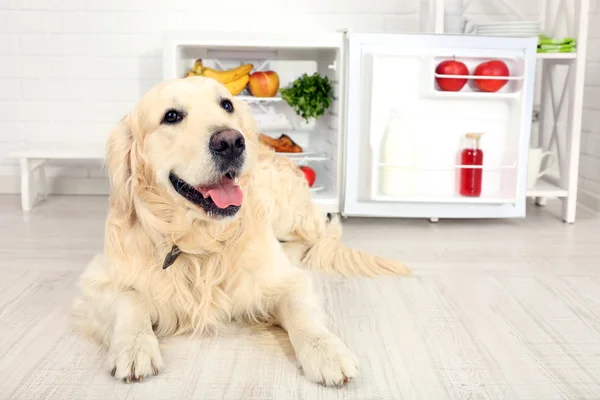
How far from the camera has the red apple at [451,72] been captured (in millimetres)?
2654

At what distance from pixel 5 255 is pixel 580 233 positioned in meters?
2.27

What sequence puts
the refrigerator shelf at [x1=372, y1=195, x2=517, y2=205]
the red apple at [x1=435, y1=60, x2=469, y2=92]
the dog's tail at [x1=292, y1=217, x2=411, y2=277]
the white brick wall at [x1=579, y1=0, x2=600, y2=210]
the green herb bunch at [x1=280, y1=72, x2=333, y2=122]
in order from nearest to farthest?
the dog's tail at [x1=292, y1=217, x2=411, y2=277], the red apple at [x1=435, y1=60, x2=469, y2=92], the refrigerator shelf at [x1=372, y1=195, x2=517, y2=205], the green herb bunch at [x1=280, y1=72, x2=333, y2=122], the white brick wall at [x1=579, y1=0, x2=600, y2=210]

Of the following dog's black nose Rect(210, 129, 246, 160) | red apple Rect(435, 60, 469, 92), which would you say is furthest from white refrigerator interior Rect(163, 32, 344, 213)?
dog's black nose Rect(210, 129, 246, 160)

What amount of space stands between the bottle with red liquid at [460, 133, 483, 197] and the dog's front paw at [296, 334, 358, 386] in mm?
1548

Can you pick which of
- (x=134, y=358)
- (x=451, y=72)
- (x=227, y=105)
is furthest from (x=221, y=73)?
(x=134, y=358)

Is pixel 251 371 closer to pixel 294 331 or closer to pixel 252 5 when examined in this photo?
pixel 294 331

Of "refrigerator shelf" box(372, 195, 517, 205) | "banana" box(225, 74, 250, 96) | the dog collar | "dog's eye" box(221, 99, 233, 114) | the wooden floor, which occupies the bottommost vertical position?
the wooden floor

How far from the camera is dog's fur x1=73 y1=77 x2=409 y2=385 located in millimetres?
1517

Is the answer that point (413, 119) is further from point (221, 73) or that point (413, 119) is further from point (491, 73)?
point (221, 73)

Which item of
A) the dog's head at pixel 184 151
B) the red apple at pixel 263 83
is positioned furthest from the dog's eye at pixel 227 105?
the red apple at pixel 263 83

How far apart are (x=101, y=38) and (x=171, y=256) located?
213 cm

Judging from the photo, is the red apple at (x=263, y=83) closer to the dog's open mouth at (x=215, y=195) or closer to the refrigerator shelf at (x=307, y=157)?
the refrigerator shelf at (x=307, y=157)

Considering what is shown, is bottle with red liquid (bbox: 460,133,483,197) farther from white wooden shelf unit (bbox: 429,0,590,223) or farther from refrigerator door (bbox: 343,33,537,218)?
white wooden shelf unit (bbox: 429,0,590,223)

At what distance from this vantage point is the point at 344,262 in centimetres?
220
